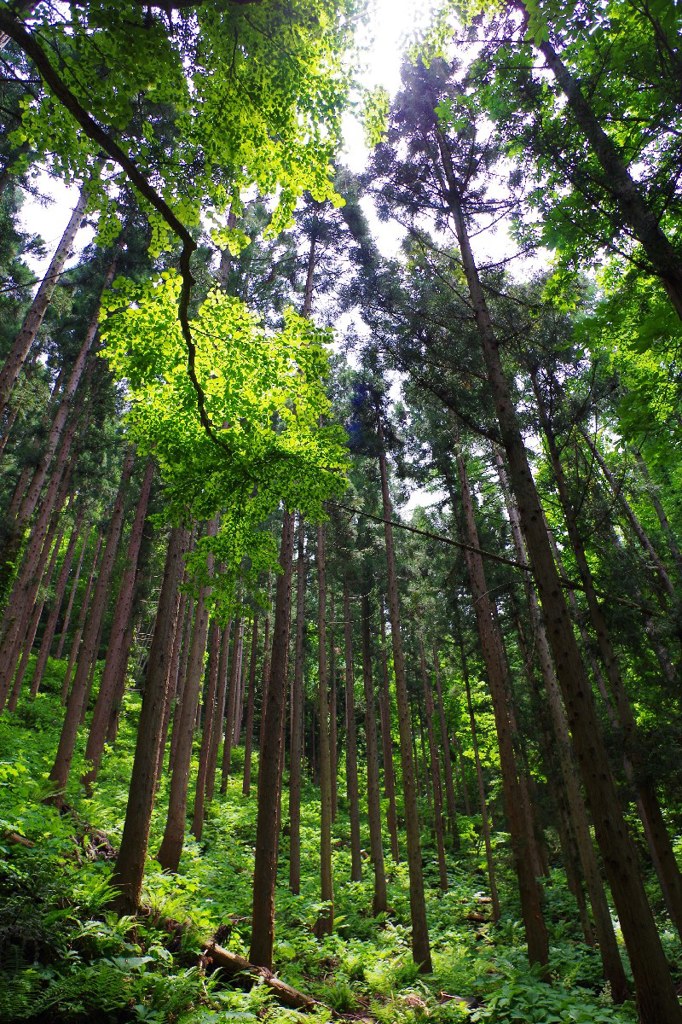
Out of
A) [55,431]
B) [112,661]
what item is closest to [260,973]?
[112,661]

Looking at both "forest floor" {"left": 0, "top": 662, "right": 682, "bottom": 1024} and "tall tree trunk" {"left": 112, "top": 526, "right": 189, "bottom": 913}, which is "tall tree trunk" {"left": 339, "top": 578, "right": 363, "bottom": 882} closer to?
"forest floor" {"left": 0, "top": 662, "right": 682, "bottom": 1024}

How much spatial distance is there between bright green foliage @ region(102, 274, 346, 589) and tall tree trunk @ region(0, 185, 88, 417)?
517 centimetres

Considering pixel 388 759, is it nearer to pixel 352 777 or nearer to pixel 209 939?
pixel 352 777

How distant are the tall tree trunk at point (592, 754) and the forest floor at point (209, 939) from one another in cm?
274

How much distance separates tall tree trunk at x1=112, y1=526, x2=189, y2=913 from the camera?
6957mm

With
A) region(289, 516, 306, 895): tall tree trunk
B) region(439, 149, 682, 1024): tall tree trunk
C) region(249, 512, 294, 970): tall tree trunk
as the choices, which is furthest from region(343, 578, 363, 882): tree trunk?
region(439, 149, 682, 1024): tall tree trunk

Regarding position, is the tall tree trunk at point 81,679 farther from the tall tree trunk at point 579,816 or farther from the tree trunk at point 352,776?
the tall tree trunk at point 579,816

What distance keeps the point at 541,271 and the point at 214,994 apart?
490 inches

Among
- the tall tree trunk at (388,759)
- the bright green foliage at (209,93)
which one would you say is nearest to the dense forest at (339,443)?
the bright green foliage at (209,93)

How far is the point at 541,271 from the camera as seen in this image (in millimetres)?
10188

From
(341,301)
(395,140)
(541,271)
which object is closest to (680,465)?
(541,271)

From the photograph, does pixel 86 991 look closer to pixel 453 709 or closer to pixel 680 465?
pixel 680 465

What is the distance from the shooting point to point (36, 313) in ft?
36.6

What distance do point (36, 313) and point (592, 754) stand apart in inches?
508
